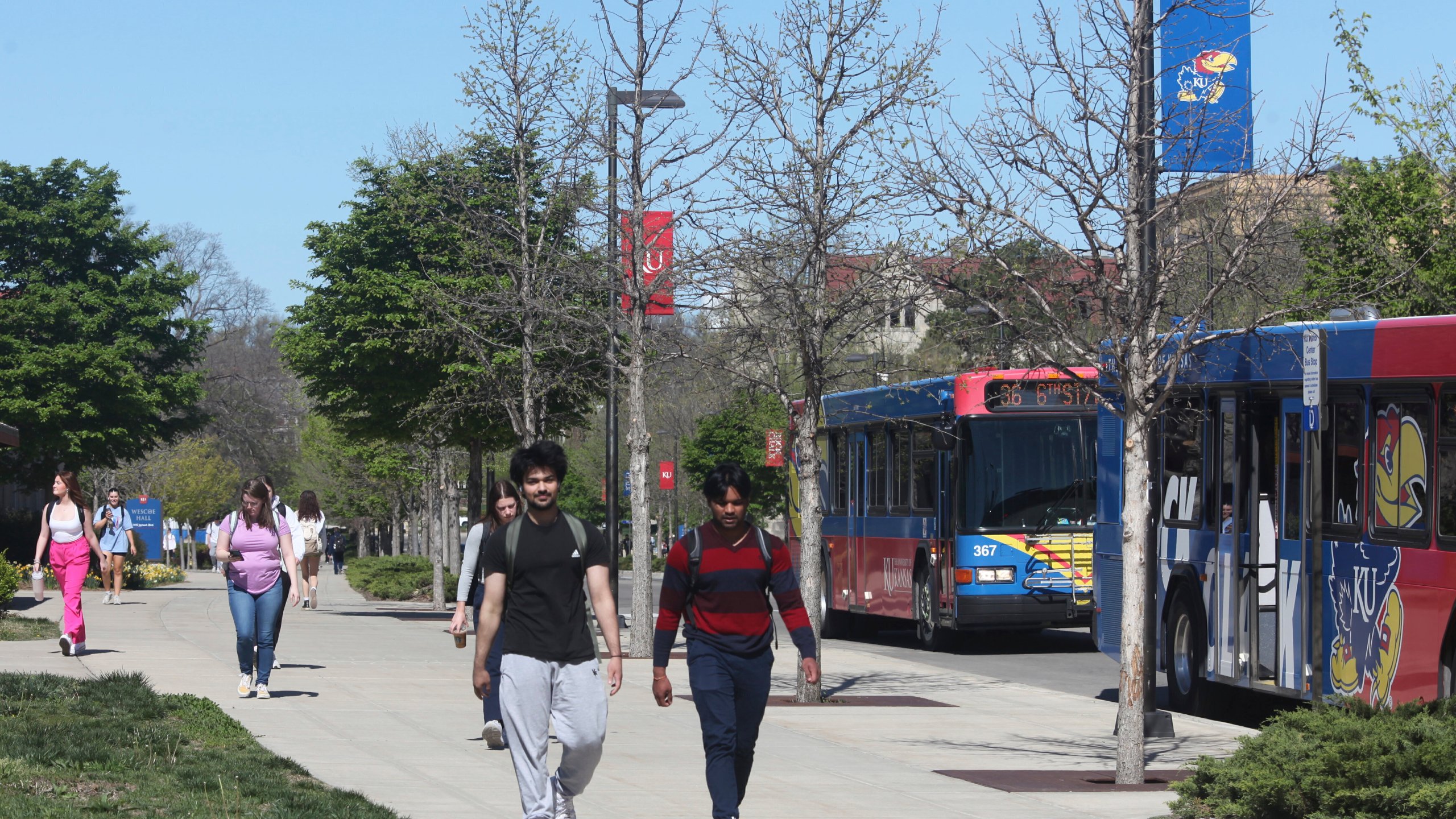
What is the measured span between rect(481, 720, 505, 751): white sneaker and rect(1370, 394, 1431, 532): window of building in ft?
19.4

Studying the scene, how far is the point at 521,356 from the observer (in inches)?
1054

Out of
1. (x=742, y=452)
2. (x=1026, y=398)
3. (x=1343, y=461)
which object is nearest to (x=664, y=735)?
(x=1343, y=461)

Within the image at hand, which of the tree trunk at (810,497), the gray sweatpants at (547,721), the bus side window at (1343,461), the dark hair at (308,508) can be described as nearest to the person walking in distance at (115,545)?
the dark hair at (308,508)

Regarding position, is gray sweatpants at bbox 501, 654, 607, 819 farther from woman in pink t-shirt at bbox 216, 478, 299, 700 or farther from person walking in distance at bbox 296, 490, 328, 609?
person walking in distance at bbox 296, 490, 328, 609

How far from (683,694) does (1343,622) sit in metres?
6.15

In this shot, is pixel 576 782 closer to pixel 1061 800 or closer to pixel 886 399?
pixel 1061 800

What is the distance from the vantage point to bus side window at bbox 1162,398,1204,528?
14750 millimetres

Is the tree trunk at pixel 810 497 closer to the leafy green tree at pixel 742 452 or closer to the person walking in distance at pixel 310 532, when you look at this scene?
the person walking in distance at pixel 310 532

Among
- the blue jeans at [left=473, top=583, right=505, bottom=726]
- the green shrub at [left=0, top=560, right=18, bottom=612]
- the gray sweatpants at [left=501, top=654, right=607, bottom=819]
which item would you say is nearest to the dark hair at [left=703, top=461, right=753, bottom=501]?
the gray sweatpants at [left=501, top=654, right=607, bottom=819]

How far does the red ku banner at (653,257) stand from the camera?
753 inches

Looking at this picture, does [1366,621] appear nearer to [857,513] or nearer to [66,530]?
[66,530]

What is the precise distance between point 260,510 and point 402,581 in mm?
26231

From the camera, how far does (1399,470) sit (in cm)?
1178

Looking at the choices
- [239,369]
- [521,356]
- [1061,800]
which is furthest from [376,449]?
[239,369]
